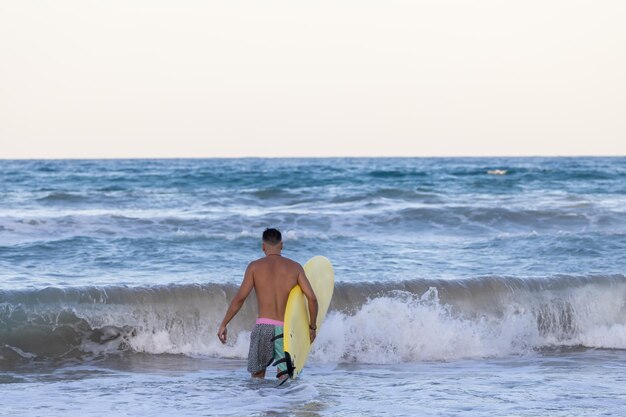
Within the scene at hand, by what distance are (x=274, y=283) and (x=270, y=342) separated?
485 mm

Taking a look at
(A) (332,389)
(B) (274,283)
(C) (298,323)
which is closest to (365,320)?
(A) (332,389)

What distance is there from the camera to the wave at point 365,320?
9.29 metres

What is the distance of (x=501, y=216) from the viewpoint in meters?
19.5

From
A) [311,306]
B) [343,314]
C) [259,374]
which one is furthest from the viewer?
[343,314]

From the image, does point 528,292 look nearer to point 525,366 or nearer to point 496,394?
point 525,366

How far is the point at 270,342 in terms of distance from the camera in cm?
693

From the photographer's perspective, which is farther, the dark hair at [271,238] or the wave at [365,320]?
the wave at [365,320]

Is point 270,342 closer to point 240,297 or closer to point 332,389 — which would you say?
point 240,297

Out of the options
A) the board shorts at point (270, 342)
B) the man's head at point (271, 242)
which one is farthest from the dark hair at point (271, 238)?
the board shorts at point (270, 342)

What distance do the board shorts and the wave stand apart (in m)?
2.01

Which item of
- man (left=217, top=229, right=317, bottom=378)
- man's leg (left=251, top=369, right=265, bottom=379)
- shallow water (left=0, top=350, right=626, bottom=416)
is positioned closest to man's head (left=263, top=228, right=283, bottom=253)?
man (left=217, top=229, right=317, bottom=378)

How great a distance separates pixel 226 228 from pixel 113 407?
36.8 feet

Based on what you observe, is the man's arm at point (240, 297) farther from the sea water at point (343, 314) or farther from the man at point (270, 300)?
the sea water at point (343, 314)

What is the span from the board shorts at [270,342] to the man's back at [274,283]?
66mm
